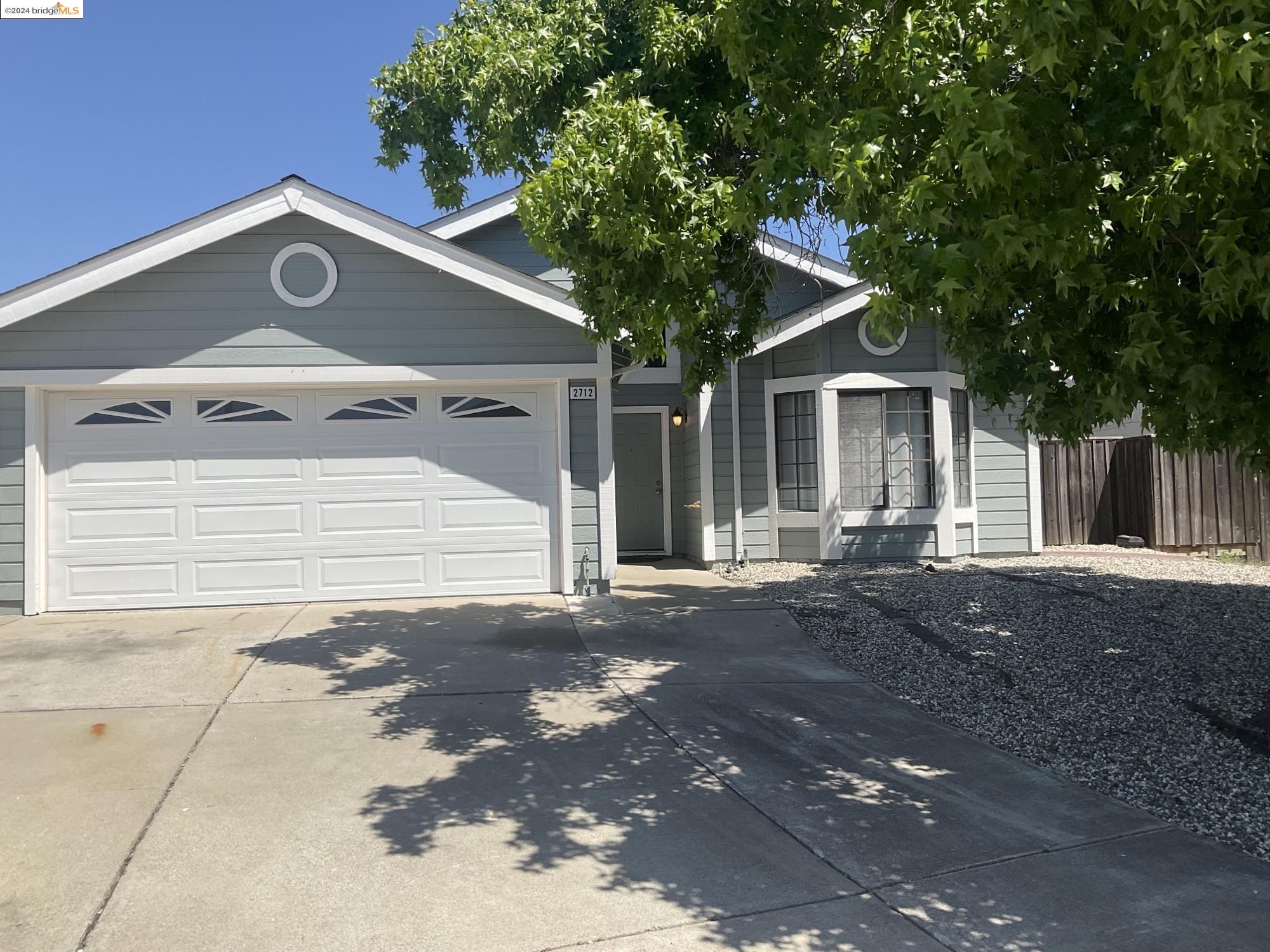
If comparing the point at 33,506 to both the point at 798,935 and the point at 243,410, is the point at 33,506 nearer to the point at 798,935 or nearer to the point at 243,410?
the point at 243,410

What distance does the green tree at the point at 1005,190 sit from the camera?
3246 millimetres

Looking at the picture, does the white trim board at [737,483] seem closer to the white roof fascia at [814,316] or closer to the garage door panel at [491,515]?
the white roof fascia at [814,316]

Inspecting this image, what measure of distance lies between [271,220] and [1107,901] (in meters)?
8.30

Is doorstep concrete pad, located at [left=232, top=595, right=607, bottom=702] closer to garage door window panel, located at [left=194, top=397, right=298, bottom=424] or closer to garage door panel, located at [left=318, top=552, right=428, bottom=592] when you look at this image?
garage door panel, located at [left=318, top=552, right=428, bottom=592]

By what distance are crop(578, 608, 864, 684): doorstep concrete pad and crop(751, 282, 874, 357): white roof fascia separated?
388 cm

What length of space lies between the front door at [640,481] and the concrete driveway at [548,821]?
20.9 feet

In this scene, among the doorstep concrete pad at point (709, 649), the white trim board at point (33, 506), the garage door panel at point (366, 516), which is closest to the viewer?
the doorstep concrete pad at point (709, 649)

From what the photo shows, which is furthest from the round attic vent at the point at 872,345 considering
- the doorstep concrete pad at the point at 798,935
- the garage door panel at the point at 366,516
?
the doorstep concrete pad at the point at 798,935

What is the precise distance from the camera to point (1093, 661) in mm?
6941

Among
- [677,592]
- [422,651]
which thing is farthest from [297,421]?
[677,592]

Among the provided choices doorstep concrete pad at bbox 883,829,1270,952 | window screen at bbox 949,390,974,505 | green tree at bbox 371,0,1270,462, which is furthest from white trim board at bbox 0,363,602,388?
doorstep concrete pad at bbox 883,829,1270,952

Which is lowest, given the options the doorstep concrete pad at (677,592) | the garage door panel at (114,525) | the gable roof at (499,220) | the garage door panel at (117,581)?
the doorstep concrete pad at (677,592)

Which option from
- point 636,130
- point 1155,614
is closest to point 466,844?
point 636,130

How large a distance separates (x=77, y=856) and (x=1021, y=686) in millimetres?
5444
